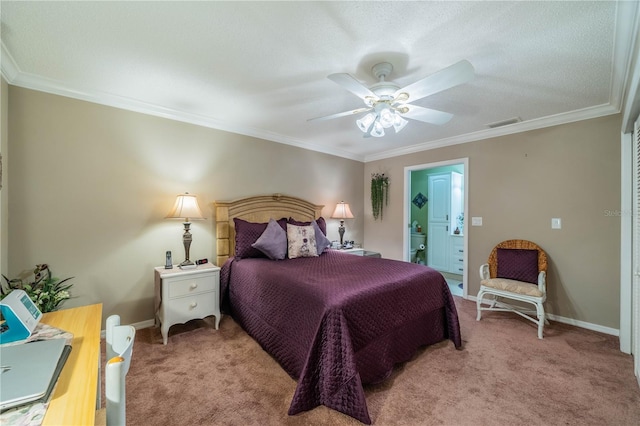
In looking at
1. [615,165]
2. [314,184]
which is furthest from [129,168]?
[615,165]

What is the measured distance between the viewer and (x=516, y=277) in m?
3.12

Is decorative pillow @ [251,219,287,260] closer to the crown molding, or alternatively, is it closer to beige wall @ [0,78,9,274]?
beige wall @ [0,78,9,274]

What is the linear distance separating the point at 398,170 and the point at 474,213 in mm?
1430

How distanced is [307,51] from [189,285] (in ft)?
7.65

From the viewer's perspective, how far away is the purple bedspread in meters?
1.63

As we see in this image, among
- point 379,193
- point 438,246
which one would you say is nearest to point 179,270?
point 379,193

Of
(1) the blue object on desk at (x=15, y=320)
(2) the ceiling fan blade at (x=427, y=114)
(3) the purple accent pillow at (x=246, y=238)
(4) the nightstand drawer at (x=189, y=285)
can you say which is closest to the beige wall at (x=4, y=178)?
(4) the nightstand drawer at (x=189, y=285)

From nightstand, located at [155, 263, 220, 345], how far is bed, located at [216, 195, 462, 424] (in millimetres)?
230

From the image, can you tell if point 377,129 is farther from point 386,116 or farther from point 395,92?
point 395,92

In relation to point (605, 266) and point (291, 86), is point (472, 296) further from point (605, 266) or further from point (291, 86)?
point (291, 86)

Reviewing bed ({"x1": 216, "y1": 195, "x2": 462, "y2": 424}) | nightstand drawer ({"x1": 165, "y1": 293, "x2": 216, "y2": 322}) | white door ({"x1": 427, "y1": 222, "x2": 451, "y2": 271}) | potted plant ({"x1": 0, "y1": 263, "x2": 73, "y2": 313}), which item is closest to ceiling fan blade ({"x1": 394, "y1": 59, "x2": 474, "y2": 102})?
bed ({"x1": 216, "y1": 195, "x2": 462, "y2": 424})

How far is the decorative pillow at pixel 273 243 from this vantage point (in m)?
2.99

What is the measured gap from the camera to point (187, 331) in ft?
9.04

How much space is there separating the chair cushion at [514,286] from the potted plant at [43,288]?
4.01m
